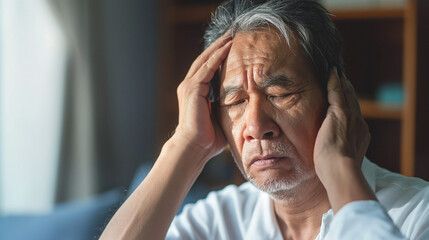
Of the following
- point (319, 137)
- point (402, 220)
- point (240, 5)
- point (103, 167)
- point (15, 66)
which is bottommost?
point (103, 167)

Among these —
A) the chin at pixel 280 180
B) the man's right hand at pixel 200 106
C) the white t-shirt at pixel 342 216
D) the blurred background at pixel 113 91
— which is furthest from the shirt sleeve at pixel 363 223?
the blurred background at pixel 113 91

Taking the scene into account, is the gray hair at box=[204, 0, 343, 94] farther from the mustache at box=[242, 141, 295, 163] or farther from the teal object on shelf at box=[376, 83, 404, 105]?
the teal object on shelf at box=[376, 83, 404, 105]

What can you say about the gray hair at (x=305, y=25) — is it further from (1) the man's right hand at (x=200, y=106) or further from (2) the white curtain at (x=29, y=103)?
(2) the white curtain at (x=29, y=103)

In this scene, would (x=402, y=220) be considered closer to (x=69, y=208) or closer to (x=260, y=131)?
(x=260, y=131)

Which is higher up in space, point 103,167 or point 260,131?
point 260,131

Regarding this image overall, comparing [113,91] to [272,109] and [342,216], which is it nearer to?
[272,109]

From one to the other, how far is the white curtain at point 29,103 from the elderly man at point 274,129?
97 centimetres

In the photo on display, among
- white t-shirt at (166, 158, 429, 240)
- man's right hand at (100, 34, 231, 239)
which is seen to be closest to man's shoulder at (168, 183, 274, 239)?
white t-shirt at (166, 158, 429, 240)

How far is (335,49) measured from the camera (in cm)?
122

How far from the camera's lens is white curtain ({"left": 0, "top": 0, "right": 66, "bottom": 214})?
197cm

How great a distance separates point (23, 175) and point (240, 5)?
4.18 feet

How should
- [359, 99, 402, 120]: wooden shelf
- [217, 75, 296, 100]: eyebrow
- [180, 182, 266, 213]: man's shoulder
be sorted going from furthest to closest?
[359, 99, 402, 120]: wooden shelf < [180, 182, 266, 213]: man's shoulder < [217, 75, 296, 100]: eyebrow

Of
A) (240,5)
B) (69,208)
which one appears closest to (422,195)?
(240,5)

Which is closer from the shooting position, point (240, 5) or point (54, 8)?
point (240, 5)
